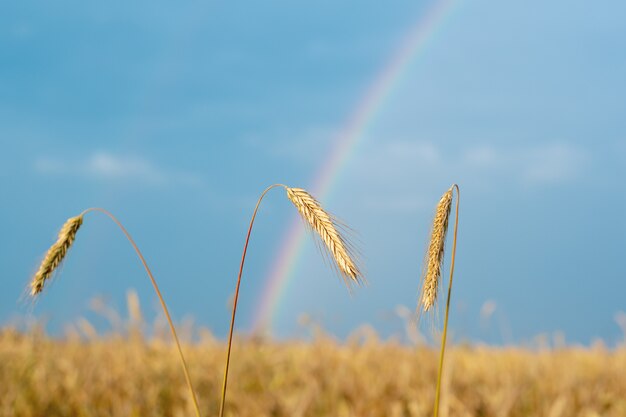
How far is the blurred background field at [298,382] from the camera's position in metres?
4.21

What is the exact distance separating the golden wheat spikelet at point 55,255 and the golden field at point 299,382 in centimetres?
204

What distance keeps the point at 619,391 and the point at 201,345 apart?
11.9 ft

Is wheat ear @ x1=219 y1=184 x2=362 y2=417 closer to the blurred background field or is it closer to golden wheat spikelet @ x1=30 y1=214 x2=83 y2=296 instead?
golden wheat spikelet @ x1=30 y1=214 x2=83 y2=296

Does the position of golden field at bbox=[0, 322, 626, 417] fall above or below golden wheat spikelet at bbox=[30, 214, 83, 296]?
above

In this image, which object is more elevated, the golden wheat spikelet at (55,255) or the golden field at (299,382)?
the golden field at (299,382)

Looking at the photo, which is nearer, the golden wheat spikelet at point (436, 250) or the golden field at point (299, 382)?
the golden wheat spikelet at point (436, 250)

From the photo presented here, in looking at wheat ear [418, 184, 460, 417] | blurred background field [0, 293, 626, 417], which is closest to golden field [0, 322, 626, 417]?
blurred background field [0, 293, 626, 417]

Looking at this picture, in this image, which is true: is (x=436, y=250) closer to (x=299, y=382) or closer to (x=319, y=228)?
(x=319, y=228)

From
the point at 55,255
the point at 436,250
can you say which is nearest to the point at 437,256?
the point at 436,250

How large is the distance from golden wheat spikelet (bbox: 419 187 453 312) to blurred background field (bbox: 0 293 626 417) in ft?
5.80

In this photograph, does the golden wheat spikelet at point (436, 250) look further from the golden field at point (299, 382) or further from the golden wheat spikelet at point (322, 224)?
the golden field at point (299, 382)

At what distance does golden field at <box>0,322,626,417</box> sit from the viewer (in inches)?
166

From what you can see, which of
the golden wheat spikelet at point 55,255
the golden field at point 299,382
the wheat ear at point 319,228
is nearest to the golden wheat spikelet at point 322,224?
the wheat ear at point 319,228

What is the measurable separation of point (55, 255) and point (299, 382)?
10.3 ft
